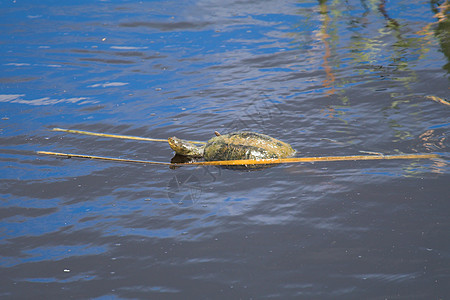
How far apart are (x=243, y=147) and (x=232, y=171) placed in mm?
300

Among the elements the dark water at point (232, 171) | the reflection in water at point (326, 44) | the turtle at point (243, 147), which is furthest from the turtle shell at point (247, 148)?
the reflection in water at point (326, 44)

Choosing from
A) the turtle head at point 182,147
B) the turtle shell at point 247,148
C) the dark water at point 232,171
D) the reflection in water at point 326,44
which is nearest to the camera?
the dark water at point 232,171

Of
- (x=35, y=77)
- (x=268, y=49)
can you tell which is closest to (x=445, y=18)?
(x=268, y=49)

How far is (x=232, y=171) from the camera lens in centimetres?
546

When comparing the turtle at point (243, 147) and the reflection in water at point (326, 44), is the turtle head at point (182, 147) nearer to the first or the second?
the turtle at point (243, 147)

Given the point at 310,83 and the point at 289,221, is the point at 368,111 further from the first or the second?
the point at 289,221

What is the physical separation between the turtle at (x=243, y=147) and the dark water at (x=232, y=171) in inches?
7.6

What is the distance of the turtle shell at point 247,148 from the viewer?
5.44 meters

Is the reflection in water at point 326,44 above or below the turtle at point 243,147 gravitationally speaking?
above

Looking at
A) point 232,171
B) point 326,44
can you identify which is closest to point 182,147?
point 232,171

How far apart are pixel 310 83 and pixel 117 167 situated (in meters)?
3.69

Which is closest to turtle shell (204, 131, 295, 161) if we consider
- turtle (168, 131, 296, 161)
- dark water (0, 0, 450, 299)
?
turtle (168, 131, 296, 161)

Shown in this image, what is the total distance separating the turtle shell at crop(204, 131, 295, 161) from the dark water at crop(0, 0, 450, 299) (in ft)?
0.65

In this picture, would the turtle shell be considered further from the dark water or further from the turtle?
the dark water
